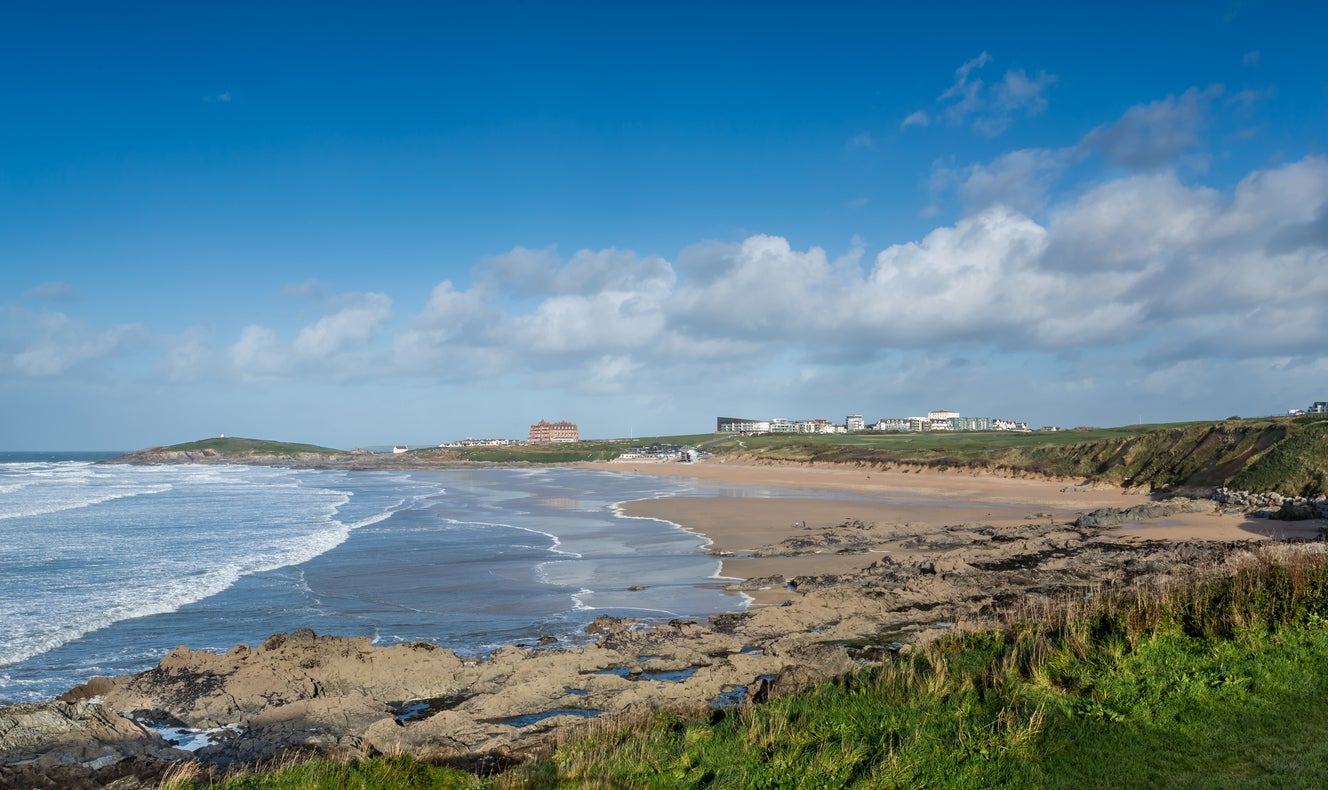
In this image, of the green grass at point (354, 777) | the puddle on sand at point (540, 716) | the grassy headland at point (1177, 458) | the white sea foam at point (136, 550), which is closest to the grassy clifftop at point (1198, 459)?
the grassy headland at point (1177, 458)

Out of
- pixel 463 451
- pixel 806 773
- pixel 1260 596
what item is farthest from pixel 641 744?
pixel 463 451

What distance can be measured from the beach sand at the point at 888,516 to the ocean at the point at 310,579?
199 cm

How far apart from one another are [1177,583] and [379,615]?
16.2m

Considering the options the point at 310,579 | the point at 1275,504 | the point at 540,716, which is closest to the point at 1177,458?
the point at 1275,504

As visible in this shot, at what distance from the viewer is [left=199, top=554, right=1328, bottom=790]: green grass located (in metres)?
7.10

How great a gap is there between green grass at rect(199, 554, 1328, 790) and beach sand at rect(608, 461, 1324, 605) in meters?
8.60

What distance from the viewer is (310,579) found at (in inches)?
869

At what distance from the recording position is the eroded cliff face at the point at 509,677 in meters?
9.91

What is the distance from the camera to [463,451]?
16538cm

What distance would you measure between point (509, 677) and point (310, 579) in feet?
41.4

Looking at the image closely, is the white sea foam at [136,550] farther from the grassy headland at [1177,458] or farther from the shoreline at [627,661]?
the grassy headland at [1177,458]

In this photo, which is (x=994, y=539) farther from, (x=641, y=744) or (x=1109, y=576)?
(x=641, y=744)

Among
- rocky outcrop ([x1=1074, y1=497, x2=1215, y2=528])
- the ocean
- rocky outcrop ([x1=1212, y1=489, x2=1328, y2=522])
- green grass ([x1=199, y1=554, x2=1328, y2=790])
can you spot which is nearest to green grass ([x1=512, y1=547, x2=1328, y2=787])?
green grass ([x1=199, y1=554, x2=1328, y2=790])

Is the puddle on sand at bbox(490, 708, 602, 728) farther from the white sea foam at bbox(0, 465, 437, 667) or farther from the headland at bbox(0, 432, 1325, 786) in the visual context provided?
the white sea foam at bbox(0, 465, 437, 667)
